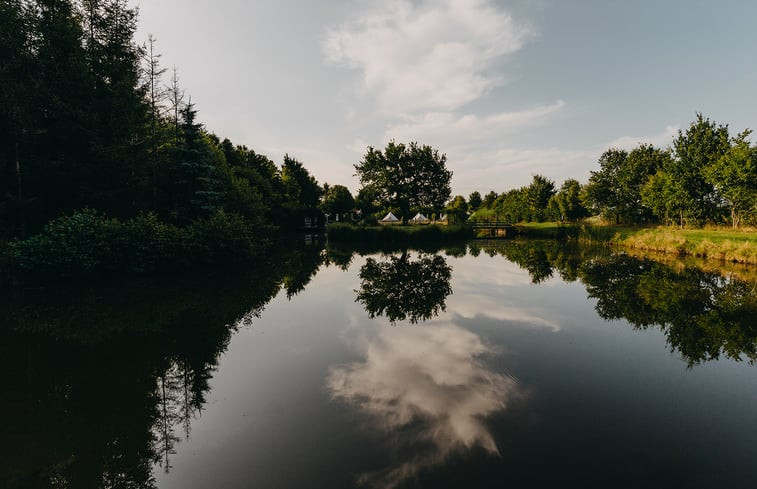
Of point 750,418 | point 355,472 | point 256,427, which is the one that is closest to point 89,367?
point 256,427

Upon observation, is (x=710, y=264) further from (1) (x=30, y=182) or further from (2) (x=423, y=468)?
(1) (x=30, y=182)

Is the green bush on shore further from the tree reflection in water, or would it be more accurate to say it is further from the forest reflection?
the tree reflection in water

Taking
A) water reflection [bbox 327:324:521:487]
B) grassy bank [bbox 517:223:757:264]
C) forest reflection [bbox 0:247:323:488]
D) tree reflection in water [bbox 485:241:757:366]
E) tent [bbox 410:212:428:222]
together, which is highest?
tent [bbox 410:212:428:222]

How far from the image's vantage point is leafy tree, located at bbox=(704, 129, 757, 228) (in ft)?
77.7

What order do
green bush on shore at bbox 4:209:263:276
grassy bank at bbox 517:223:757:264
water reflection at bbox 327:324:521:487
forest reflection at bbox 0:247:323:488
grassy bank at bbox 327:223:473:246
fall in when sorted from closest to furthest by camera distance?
1. forest reflection at bbox 0:247:323:488
2. water reflection at bbox 327:324:521:487
3. green bush on shore at bbox 4:209:263:276
4. grassy bank at bbox 517:223:757:264
5. grassy bank at bbox 327:223:473:246

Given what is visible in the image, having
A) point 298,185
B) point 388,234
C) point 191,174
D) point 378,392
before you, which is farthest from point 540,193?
point 378,392

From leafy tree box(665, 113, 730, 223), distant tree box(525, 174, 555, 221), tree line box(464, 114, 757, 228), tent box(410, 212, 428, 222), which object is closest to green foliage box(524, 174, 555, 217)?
distant tree box(525, 174, 555, 221)

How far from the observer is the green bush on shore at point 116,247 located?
46.3ft

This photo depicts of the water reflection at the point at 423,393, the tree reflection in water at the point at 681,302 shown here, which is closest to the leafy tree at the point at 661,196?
the tree reflection in water at the point at 681,302

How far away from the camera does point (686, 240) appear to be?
2342cm

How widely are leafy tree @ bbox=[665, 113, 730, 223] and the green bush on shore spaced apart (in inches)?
1531

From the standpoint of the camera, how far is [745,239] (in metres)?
20.5

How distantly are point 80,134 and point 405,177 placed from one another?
42.0 m

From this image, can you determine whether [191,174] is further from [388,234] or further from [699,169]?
[699,169]
